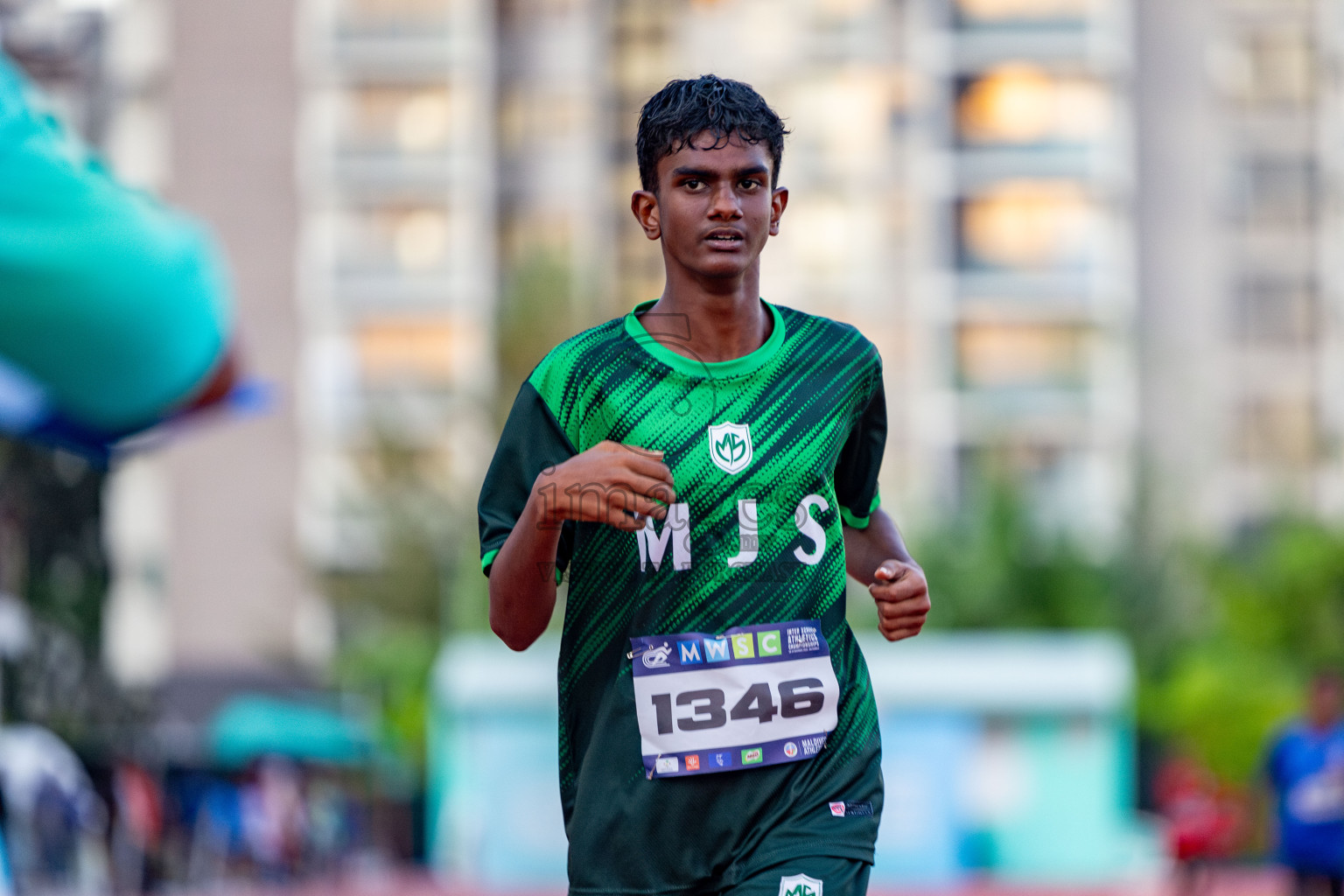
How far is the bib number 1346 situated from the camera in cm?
389

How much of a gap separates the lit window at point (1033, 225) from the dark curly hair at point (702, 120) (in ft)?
172

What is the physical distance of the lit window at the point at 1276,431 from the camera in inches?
2432

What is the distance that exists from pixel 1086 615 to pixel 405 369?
21.9 m

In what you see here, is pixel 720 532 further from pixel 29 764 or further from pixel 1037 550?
pixel 1037 550

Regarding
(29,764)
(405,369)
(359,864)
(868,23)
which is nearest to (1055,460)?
(868,23)

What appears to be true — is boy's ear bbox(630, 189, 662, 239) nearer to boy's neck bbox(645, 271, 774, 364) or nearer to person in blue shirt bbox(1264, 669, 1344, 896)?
boy's neck bbox(645, 271, 774, 364)

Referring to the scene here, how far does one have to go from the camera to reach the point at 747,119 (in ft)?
13.0

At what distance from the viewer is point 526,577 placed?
3.76 meters

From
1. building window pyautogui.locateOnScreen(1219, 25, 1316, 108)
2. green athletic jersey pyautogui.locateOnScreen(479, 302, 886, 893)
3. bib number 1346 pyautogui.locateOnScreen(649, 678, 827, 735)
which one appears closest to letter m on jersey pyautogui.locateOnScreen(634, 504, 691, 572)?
green athletic jersey pyautogui.locateOnScreen(479, 302, 886, 893)

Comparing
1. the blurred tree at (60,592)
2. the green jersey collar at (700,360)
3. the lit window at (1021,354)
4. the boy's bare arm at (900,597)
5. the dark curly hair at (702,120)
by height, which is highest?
the dark curly hair at (702,120)

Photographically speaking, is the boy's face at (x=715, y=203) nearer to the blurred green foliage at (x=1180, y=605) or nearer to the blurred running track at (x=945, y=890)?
the blurred running track at (x=945, y=890)

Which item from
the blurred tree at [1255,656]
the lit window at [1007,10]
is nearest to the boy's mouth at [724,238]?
the blurred tree at [1255,656]

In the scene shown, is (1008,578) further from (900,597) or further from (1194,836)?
(900,597)

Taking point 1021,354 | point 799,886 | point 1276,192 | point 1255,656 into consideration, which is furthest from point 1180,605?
point 799,886
